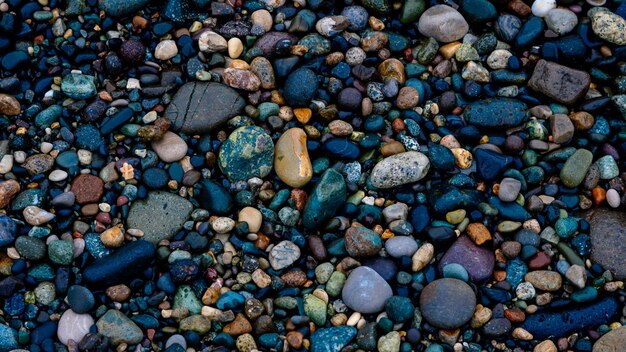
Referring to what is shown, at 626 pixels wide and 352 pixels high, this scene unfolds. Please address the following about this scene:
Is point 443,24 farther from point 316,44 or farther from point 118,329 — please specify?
point 118,329

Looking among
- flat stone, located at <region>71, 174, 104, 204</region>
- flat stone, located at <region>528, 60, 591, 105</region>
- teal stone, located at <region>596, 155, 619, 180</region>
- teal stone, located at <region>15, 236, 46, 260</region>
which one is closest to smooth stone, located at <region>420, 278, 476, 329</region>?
teal stone, located at <region>596, 155, 619, 180</region>

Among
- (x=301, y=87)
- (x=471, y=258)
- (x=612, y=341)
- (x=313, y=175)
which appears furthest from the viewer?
(x=301, y=87)

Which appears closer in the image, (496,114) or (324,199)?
(324,199)

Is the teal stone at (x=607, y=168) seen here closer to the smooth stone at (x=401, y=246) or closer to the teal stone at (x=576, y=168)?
the teal stone at (x=576, y=168)

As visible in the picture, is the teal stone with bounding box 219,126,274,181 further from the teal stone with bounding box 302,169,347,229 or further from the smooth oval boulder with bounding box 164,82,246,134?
the teal stone with bounding box 302,169,347,229

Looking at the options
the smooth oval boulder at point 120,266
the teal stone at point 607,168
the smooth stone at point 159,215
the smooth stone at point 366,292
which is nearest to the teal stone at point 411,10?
the teal stone at point 607,168

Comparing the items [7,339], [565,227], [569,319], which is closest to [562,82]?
[565,227]
